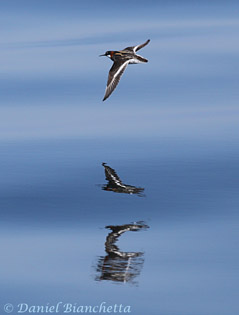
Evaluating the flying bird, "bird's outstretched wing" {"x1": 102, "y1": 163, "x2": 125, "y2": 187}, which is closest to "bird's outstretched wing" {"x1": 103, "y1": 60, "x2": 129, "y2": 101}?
the flying bird

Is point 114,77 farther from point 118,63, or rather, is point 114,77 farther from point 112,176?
point 112,176

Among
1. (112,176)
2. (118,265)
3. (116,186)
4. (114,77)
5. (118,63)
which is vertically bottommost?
(118,265)

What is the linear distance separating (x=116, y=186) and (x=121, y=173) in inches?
18.8

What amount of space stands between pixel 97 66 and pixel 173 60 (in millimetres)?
1504

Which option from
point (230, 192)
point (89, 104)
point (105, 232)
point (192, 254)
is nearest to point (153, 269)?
point (192, 254)

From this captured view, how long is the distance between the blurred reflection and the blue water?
3.5 inches

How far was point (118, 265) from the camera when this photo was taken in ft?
25.6

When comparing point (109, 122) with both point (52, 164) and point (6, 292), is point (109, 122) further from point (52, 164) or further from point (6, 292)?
point (6, 292)

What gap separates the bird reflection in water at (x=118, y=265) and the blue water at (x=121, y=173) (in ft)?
0.06

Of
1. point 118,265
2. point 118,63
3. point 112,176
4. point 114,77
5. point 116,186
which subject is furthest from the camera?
point 118,63

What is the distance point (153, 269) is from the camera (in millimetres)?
7754

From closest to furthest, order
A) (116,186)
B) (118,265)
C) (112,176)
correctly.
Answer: (118,265), (116,186), (112,176)

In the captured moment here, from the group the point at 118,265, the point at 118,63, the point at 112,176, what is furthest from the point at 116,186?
the point at 118,63

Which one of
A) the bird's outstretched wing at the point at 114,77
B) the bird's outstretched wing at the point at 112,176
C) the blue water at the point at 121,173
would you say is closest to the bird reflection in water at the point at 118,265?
the blue water at the point at 121,173
